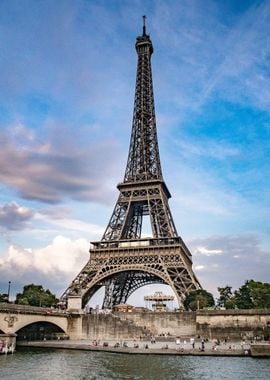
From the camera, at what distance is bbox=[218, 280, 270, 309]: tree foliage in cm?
6469

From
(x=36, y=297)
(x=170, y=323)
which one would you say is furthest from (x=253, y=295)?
(x=36, y=297)

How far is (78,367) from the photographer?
3322 cm

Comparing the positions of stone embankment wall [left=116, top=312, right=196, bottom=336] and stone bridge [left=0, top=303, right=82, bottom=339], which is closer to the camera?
stone bridge [left=0, top=303, right=82, bottom=339]

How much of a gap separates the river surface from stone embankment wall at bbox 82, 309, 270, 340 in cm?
1680

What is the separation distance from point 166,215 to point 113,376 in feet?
164

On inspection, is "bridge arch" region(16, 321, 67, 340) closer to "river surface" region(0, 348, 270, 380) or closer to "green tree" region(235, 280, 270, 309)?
"river surface" region(0, 348, 270, 380)

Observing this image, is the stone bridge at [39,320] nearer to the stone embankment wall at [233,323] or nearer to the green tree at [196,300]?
the green tree at [196,300]

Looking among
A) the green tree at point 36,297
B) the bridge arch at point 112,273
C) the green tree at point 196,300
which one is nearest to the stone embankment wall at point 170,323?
the green tree at point 196,300

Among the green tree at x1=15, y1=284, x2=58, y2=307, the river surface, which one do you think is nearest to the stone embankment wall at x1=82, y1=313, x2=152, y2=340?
the river surface

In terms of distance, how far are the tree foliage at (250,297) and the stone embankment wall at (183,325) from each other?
28.1ft

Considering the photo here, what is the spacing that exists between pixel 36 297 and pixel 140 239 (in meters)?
23.7

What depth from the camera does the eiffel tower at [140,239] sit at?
69250 mm

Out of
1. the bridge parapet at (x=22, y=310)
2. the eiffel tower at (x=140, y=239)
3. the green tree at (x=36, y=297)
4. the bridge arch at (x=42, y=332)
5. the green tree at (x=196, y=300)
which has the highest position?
the eiffel tower at (x=140, y=239)

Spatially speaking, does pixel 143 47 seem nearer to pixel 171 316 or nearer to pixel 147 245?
pixel 147 245
